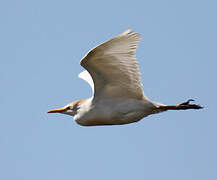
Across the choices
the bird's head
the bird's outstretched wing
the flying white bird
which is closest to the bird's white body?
A: the flying white bird

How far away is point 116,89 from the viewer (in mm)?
9594

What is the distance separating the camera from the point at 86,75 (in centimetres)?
1211

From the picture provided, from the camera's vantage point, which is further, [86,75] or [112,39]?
[86,75]

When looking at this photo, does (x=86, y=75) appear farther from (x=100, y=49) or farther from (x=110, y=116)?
(x=100, y=49)

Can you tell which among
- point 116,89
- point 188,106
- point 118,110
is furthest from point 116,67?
Answer: point 188,106

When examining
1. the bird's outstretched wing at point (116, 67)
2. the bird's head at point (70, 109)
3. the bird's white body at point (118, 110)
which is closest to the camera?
the bird's outstretched wing at point (116, 67)

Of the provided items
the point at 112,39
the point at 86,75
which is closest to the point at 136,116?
the point at 112,39

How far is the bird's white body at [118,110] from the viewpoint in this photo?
9.56m

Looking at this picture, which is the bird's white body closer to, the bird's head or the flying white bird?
the flying white bird

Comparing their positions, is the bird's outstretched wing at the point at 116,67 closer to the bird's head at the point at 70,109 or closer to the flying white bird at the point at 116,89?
the flying white bird at the point at 116,89

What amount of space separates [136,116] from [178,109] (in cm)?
96

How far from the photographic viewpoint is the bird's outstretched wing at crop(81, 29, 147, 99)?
860cm

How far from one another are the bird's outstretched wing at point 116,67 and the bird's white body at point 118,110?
0.12 meters

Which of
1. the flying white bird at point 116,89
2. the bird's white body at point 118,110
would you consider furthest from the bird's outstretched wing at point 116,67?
the bird's white body at point 118,110
